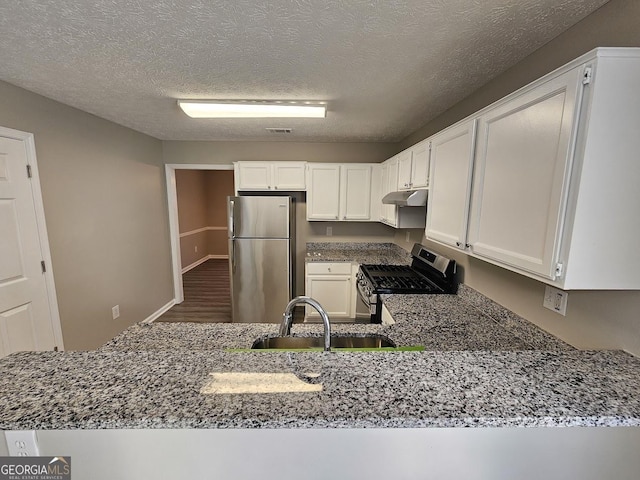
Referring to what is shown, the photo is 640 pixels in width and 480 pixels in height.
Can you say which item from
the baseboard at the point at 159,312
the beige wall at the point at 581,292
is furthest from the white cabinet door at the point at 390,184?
the baseboard at the point at 159,312

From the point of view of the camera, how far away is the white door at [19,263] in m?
1.81

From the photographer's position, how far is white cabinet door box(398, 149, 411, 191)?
2.27 metres

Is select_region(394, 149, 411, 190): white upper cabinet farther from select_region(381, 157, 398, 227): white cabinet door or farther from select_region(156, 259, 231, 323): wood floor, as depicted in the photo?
select_region(156, 259, 231, 323): wood floor

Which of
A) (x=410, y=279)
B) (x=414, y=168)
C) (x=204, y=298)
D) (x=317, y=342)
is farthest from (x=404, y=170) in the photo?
(x=204, y=298)

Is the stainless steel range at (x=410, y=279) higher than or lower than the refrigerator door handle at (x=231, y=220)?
lower

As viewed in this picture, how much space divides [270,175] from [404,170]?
1783 millimetres

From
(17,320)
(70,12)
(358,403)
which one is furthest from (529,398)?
(17,320)

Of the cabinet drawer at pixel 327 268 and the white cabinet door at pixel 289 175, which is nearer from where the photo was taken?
the cabinet drawer at pixel 327 268

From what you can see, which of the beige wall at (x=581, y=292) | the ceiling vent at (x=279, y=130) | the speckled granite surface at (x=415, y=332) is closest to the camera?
the beige wall at (x=581, y=292)

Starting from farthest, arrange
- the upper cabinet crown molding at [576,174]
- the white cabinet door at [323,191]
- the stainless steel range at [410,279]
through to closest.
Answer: the white cabinet door at [323,191], the stainless steel range at [410,279], the upper cabinet crown molding at [576,174]

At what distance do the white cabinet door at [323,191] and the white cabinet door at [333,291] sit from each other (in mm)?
829

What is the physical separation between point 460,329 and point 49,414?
1714 mm

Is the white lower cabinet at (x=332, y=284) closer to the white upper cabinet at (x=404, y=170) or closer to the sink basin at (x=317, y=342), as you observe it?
the white upper cabinet at (x=404, y=170)

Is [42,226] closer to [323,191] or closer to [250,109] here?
[250,109]
